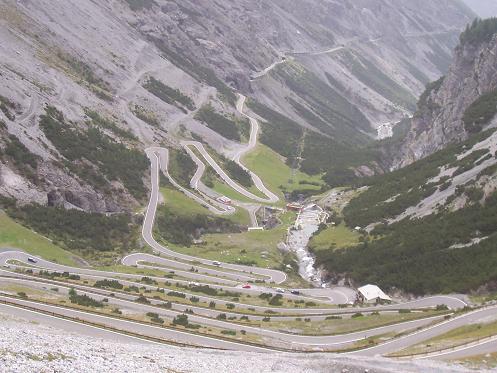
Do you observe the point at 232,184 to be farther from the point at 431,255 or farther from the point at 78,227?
the point at 431,255

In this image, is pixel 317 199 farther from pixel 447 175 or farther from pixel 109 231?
pixel 109 231

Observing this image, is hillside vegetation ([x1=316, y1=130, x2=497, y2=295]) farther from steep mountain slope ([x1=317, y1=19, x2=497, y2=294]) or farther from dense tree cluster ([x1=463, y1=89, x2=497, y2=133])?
dense tree cluster ([x1=463, y1=89, x2=497, y2=133])

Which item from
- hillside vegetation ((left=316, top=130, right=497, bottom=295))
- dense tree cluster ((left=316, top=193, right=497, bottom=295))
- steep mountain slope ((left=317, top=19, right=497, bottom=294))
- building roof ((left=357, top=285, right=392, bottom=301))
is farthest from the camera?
building roof ((left=357, top=285, right=392, bottom=301))

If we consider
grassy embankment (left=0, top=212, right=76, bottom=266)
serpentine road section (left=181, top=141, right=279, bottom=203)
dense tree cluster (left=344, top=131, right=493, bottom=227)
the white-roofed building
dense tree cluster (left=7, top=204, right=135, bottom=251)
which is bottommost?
the white-roofed building

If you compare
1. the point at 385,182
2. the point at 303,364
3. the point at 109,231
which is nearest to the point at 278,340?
the point at 303,364

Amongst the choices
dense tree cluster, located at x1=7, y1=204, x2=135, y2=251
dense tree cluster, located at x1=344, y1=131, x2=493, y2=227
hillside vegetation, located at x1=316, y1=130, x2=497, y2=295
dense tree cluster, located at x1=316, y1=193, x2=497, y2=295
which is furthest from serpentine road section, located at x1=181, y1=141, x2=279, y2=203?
dense tree cluster, located at x1=316, y1=193, x2=497, y2=295

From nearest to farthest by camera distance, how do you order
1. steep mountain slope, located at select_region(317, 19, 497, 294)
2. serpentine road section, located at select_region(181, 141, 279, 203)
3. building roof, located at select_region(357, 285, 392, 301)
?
1. steep mountain slope, located at select_region(317, 19, 497, 294)
2. building roof, located at select_region(357, 285, 392, 301)
3. serpentine road section, located at select_region(181, 141, 279, 203)

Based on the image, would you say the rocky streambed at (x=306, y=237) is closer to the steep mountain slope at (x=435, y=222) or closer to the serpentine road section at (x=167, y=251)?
the steep mountain slope at (x=435, y=222)
